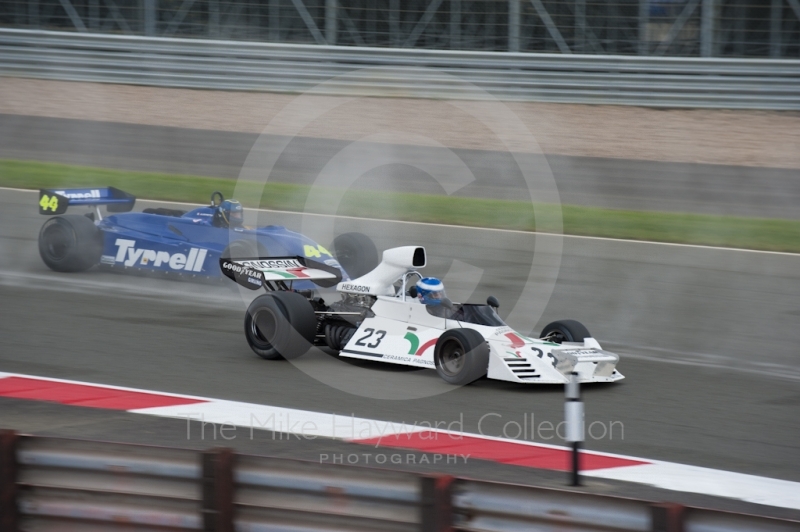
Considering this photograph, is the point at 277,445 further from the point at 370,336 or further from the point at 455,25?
the point at 455,25

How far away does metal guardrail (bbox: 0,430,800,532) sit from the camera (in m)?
4.41

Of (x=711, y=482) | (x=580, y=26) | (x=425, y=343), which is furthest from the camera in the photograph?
(x=580, y=26)

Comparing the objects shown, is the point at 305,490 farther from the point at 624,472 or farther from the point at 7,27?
the point at 7,27

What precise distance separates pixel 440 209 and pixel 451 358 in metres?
8.26

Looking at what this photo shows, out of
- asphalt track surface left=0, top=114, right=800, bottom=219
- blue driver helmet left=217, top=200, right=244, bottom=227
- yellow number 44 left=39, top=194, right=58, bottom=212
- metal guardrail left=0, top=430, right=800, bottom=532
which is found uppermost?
asphalt track surface left=0, top=114, right=800, bottom=219

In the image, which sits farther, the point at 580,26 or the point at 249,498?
the point at 580,26

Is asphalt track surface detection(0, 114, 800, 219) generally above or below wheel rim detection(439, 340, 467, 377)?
above

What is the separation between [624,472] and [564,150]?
14.6 metres

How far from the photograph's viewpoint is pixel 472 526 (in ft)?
14.9

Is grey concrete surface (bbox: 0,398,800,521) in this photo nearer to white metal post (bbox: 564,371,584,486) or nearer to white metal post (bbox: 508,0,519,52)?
white metal post (bbox: 564,371,584,486)

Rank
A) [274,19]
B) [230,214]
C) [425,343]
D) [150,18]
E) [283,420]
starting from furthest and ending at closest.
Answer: [274,19] < [150,18] < [230,214] < [425,343] < [283,420]

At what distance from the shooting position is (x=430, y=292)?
8531 mm

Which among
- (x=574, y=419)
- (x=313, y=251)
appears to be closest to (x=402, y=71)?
(x=313, y=251)

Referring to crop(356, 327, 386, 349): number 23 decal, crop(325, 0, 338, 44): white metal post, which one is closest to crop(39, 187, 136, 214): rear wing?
crop(356, 327, 386, 349): number 23 decal
